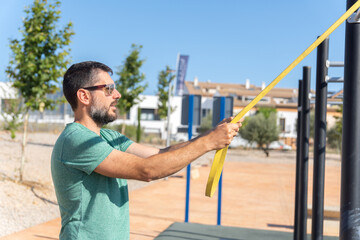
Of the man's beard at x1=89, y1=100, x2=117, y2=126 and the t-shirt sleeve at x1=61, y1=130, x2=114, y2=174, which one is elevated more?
the man's beard at x1=89, y1=100, x2=117, y2=126

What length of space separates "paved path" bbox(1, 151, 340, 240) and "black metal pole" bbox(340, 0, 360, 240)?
3.81m

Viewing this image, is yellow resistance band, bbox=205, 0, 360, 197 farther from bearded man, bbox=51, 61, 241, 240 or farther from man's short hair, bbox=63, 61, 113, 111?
man's short hair, bbox=63, 61, 113, 111

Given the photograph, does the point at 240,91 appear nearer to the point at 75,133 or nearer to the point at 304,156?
the point at 304,156

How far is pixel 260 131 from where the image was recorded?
102 feet

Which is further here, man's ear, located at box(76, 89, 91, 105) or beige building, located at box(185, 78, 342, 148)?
beige building, located at box(185, 78, 342, 148)

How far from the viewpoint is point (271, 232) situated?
6.30 metres

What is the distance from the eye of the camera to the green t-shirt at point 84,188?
1746 mm

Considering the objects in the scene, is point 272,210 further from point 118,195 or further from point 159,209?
point 118,195

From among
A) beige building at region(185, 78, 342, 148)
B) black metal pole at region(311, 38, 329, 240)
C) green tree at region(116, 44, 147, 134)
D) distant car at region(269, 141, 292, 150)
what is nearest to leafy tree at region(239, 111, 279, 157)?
distant car at region(269, 141, 292, 150)

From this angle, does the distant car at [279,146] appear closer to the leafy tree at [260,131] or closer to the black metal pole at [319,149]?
the leafy tree at [260,131]

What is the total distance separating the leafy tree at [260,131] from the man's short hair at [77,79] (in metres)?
29.3

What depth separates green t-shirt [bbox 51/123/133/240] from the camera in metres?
1.75

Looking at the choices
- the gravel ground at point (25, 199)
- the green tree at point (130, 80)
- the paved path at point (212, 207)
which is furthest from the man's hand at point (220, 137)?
the green tree at point (130, 80)

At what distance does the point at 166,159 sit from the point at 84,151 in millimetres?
349
